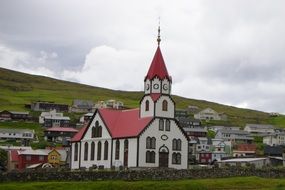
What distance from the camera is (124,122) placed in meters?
80.1

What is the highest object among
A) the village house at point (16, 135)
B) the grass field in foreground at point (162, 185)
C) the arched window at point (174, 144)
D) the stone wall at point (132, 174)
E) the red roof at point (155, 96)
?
the red roof at point (155, 96)

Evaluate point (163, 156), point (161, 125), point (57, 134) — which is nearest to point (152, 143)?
point (163, 156)

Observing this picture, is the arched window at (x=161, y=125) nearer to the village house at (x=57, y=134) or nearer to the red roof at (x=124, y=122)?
the red roof at (x=124, y=122)

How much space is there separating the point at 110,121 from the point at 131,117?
3558 mm

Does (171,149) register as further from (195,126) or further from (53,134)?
(195,126)

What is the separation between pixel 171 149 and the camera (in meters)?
77.3

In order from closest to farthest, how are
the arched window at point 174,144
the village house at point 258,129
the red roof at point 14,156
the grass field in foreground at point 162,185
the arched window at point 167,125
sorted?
the grass field in foreground at point 162,185, the arched window at point 167,125, the arched window at point 174,144, the red roof at point 14,156, the village house at point 258,129

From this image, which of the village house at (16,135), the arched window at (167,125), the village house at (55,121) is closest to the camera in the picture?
the arched window at (167,125)

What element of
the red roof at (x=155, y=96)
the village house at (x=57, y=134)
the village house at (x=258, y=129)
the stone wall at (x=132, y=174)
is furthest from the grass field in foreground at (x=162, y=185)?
the village house at (x=258, y=129)

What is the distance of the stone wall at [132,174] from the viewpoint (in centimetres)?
5597

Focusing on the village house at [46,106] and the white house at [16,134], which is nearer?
the white house at [16,134]

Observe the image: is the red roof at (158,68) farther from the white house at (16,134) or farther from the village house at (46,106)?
the village house at (46,106)

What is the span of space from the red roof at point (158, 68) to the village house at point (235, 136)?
290 feet

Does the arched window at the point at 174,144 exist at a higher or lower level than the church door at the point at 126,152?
higher
